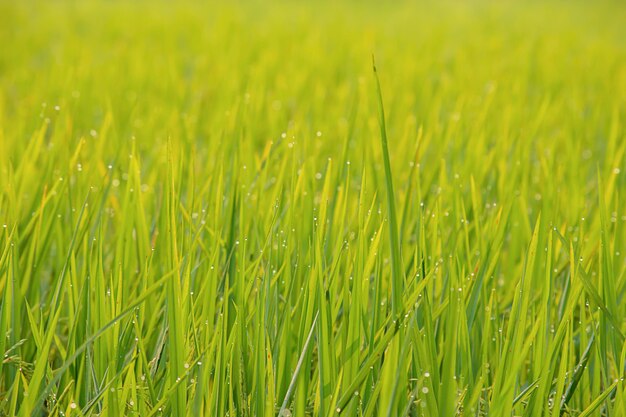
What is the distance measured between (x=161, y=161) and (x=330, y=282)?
0.86 meters

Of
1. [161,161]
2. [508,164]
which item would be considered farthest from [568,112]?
[161,161]

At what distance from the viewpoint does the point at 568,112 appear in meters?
2.67

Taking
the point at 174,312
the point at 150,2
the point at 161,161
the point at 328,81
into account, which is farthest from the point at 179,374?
the point at 150,2

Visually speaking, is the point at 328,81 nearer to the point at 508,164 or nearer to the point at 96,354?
the point at 508,164

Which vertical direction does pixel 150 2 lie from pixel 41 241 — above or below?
above

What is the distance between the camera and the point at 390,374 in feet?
2.58

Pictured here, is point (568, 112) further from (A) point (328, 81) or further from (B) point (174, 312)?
(B) point (174, 312)

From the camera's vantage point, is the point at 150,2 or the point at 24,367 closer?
the point at 24,367

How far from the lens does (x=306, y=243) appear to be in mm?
1118

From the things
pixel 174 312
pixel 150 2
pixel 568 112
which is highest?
pixel 150 2

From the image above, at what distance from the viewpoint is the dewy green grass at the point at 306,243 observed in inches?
33.9

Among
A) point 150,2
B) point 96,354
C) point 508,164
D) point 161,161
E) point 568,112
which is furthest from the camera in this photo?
point 150,2

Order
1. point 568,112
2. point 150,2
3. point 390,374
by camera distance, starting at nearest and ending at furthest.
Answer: point 390,374 < point 568,112 < point 150,2

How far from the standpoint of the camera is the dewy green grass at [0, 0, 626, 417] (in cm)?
86
